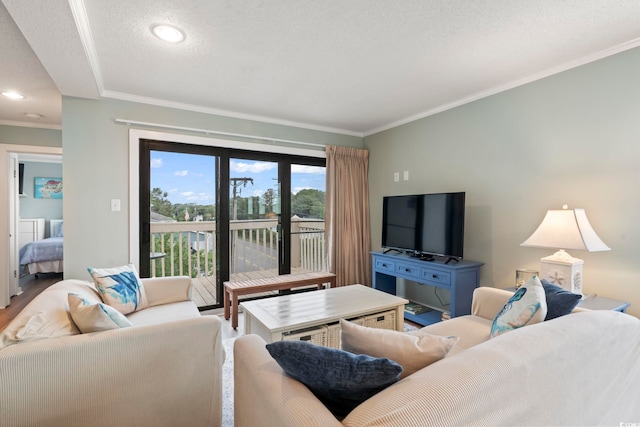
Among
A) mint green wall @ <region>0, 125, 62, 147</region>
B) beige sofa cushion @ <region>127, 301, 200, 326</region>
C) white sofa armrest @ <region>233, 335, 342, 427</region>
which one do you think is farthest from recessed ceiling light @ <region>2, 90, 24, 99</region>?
white sofa armrest @ <region>233, 335, 342, 427</region>

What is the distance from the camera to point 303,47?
2.16 m

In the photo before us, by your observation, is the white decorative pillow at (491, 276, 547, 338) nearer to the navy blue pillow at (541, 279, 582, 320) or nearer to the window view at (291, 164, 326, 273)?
the navy blue pillow at (541, 279, 582, 320)

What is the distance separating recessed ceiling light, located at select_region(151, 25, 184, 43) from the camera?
1925 millimetres

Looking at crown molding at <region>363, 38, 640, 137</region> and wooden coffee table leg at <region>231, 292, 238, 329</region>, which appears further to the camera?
wooden coffee table leg at <region>231, 292, 238, 329</region>

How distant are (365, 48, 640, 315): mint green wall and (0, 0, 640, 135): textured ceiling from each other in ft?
0.66

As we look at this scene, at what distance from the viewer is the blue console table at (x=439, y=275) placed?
2.81 m

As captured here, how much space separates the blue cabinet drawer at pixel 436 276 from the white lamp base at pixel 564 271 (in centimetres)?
77

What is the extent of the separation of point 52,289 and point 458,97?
3.73m

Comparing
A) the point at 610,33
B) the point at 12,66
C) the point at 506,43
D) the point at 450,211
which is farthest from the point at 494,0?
the point at 12,66

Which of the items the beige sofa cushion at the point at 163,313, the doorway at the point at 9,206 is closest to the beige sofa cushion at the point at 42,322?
the beige sofa cushion at the point at 163,313

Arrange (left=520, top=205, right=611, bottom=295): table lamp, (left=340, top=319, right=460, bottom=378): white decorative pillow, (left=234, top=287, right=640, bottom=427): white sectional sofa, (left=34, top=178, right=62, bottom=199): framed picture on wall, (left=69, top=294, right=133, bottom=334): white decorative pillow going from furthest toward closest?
1. (left=34, top=178, right=62, bottom=199): framed picture on wall
2. (left=520, top=205, right=611, bottom=295): table lamp
3. (left=69, top=294, right=133, bottom=334): white decorative pillow
4. (left=340, top=319, right=460, bottom=378): white decorative pillow
5. (left=234, top=287, right=640, bottom=427): white sectional sofa

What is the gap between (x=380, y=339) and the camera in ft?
3.49

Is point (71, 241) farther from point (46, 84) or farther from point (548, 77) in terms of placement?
point (548, 77)

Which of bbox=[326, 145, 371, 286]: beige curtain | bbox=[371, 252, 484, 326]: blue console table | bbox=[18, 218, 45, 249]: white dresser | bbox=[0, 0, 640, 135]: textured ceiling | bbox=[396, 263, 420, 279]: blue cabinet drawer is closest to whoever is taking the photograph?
bbox=[0, 0, 640, 135]: textured ceiling
